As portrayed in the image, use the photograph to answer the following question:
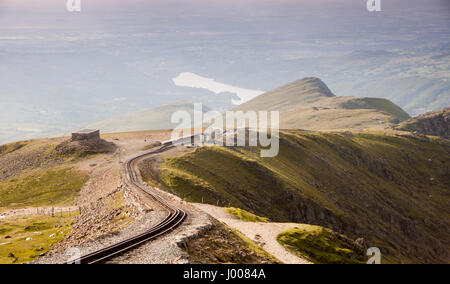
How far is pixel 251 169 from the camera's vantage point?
10606 centimetres

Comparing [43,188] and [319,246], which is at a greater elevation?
[43,188]

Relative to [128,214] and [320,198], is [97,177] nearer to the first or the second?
[128,214]

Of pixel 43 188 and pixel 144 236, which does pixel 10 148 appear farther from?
pixel 144 236

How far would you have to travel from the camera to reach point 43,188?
277ft

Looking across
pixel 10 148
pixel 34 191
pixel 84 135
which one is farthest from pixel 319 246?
pixel 10 148

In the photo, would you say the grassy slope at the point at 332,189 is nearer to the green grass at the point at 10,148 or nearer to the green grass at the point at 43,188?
the green grass at the point at 43,188

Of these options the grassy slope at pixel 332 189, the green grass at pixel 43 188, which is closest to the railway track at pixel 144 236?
the green grass at pixel 43 188

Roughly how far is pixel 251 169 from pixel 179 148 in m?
23.0

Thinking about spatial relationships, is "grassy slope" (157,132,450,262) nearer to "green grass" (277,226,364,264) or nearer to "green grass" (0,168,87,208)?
"green grass" (0,168,87,208)

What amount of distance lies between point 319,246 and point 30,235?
44.7 m
